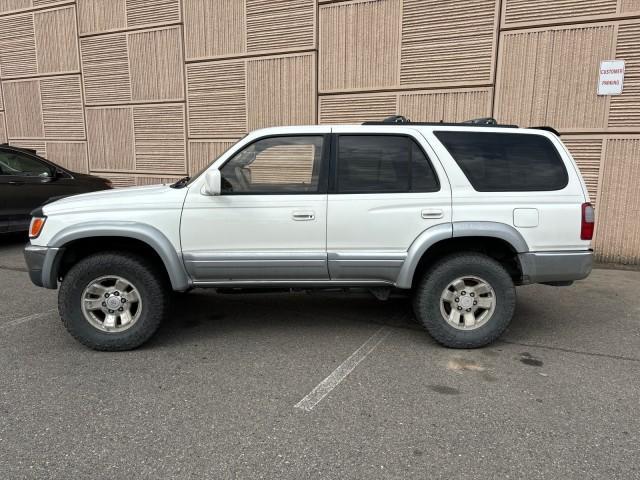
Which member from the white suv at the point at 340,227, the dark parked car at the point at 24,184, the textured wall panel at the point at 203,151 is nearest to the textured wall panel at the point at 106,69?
the textured wall panel at the point at 203,151

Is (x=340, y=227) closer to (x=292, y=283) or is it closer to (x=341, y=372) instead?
(x=292, y=283)

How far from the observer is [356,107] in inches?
322

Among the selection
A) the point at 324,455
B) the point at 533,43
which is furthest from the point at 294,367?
the point at 533,43

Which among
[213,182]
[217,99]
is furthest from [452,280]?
[217,99]

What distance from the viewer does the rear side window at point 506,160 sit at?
12.8 ft

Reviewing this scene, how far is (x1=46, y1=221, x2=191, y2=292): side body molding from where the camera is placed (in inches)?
148

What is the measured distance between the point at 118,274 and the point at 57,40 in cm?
942

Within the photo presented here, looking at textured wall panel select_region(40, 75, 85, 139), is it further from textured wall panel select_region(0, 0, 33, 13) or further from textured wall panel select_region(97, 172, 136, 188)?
textured wall panel select_region(0, 0, 33, 13)

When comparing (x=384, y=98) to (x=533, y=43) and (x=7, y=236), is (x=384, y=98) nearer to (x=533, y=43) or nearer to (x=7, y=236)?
(x=533, y=43)

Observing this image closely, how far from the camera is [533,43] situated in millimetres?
7035

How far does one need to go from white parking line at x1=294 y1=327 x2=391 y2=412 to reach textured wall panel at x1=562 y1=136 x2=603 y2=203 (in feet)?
14.9

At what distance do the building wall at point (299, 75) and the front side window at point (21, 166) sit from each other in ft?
7.02

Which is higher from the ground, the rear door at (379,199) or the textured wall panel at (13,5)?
the textured wall panel at (13,5)

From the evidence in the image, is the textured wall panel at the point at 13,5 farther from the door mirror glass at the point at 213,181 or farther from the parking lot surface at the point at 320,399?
the door mirror glass at the point at 213,181
